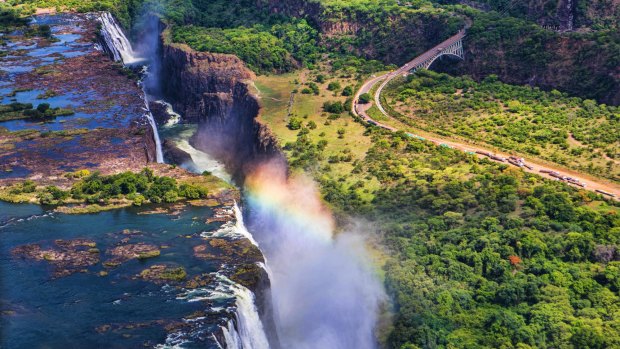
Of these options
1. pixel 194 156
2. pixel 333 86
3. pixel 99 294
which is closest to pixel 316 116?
pixel 333 86

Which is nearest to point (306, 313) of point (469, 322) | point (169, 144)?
point (469, 322)

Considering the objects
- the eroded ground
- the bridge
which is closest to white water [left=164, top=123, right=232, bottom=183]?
the eroded ground

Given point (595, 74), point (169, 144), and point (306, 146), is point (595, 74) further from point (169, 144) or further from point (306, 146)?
point (169, 144)

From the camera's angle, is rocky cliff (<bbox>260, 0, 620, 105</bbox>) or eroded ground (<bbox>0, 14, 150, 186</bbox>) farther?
rocky cliff (<bbox>260, 0, 620, 105</bbox>)

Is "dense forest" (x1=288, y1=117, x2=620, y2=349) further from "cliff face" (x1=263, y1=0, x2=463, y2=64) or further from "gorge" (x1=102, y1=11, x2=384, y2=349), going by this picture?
"cliff face" (x1=263, y1=0, x2=463, y2=64)

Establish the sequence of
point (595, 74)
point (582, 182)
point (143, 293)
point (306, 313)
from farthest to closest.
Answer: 1. point (595, 74)
2. point (582, 182)
3. point (306, 313)
4. point (143, 293)

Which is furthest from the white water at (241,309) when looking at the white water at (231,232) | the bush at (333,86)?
the bush at (333,86)
